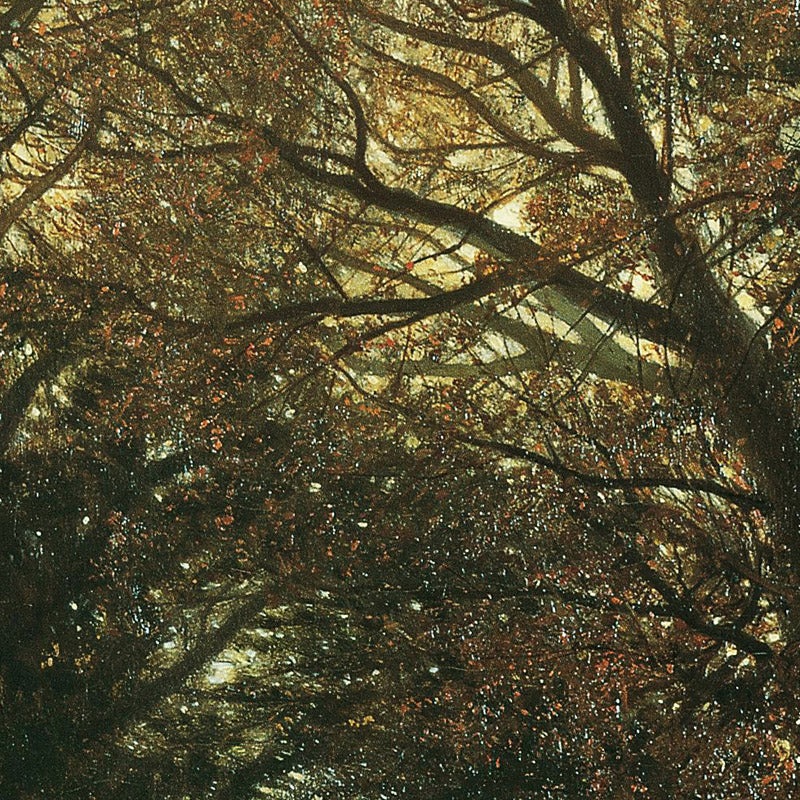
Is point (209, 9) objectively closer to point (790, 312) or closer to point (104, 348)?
point (104, 348)

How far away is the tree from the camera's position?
1821 mm

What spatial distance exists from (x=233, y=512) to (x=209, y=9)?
1.01 m

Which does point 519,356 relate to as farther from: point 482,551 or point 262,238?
point 262,238

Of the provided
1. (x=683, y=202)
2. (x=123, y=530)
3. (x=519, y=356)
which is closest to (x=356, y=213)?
(x=519, y=356)

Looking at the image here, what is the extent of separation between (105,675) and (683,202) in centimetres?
149

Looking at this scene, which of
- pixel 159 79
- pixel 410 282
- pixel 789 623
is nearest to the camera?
pixel 789 623

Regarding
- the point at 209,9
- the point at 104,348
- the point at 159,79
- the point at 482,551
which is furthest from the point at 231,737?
the point at 209,9

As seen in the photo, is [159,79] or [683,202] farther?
[159,79]

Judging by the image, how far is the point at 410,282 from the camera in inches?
76.2

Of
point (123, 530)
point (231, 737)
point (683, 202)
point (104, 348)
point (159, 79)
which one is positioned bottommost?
point (231, 737)

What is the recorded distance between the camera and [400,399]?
76.7 inches

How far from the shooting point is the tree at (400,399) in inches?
71.7

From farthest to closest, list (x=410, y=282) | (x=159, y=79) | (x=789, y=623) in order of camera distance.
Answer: (x=159, y=79)
(x=410, y=282)
(x=789, y=623)

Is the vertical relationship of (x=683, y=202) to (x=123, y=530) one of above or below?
above
